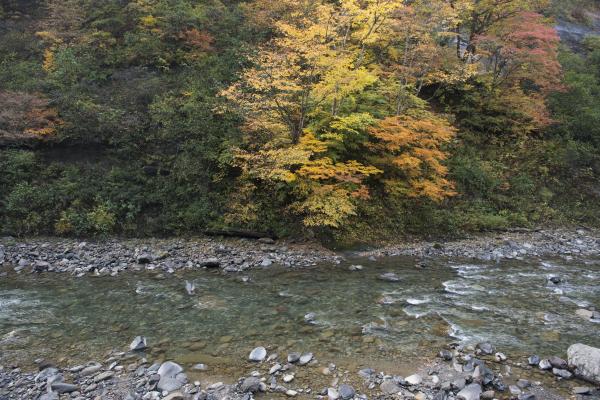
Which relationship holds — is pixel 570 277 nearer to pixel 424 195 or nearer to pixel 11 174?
pixel 424 195

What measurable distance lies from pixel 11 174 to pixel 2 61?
7913mm

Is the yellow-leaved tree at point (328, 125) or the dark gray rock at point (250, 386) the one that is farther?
the yellow-leaved tree at point (328, 125)

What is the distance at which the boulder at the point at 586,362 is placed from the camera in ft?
18.0

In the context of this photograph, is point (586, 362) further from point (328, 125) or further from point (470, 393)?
point (328, 125)

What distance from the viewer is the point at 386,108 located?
14.9 meters

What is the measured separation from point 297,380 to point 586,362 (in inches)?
→ 163

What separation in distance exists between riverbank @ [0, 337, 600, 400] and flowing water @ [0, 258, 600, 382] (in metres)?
0.30

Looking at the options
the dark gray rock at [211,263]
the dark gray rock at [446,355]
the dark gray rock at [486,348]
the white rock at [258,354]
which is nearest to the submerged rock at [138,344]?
the white rock at [258,354]

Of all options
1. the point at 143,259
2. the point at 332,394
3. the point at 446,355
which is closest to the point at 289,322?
the point at 332,394

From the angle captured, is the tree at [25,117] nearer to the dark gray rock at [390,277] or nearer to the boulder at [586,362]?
the dark gray rock at [390,277]

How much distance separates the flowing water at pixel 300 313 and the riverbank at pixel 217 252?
65cm

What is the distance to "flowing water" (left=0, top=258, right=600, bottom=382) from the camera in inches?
257

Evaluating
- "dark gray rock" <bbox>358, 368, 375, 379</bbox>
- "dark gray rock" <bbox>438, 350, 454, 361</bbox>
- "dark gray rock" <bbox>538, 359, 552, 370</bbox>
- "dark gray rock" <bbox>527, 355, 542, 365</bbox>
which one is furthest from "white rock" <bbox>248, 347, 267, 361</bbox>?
"dark gray rock" <bbox>538, 359, 552, 370</bbox>

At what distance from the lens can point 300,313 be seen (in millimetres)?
7887
